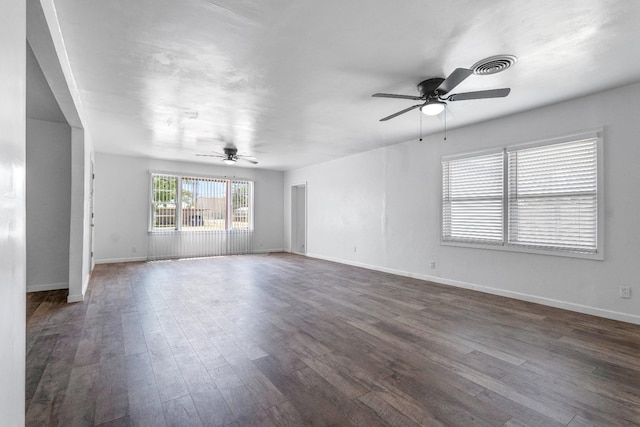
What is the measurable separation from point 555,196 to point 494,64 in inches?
84.1

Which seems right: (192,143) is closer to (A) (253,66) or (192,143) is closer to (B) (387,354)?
(A) (253,66)

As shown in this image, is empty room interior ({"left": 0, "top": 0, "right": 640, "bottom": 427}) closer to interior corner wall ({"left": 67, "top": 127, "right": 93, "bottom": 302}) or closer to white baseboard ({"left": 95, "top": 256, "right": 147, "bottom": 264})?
interior corner wall ({"left": 67, "top": 127, "right": 93, "bottom": 302})

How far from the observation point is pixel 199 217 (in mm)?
8195

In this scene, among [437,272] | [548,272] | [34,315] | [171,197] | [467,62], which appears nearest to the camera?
[467,62]

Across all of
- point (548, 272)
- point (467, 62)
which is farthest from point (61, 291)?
point (548, 272)

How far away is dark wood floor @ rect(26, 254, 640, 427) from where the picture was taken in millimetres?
1805

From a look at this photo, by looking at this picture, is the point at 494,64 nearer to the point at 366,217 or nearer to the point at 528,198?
the point at 528,198

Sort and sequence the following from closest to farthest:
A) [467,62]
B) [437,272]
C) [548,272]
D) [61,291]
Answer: [467,62] < [548,272] < [61,291] < [437,272]

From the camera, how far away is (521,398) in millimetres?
1964

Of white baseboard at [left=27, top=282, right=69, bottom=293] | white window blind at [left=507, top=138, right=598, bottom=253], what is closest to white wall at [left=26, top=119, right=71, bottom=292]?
white baseboard at [left=27, top=282, right=69, bottom=293]

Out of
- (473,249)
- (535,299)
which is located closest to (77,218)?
(473,249)

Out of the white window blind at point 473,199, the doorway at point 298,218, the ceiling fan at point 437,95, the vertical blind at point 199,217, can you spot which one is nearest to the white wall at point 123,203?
the vertical blind at point 199,217

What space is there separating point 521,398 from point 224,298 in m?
3.45

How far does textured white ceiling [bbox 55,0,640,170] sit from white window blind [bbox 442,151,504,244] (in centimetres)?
71
